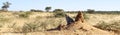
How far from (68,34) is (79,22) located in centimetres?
81

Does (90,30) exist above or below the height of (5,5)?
above

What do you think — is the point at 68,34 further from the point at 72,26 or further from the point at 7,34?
the point at 7,34

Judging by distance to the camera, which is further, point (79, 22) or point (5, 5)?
point (5, 5)

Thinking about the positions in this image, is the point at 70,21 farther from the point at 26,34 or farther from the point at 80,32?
the point at 26,34

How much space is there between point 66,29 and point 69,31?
13 centimetres

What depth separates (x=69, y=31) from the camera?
11094 mm

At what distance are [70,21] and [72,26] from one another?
20.1 inches

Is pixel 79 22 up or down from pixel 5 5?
up

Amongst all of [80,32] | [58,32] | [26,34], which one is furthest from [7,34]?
[80,32]

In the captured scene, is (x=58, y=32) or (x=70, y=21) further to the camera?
(x=70, y=21)

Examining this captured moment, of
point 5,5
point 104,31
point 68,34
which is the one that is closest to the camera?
point 68,34

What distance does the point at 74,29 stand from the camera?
444 inches

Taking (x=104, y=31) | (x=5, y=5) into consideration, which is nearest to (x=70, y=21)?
(x=104, y=31)

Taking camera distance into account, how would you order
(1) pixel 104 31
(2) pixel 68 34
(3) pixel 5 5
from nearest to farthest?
(2) pixel 68 34 → (1) pixel 104 31 → (3) pixel 5 5
